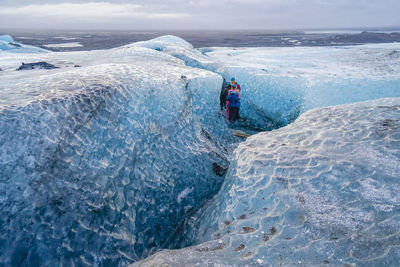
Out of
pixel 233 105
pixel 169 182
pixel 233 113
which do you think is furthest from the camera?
pixel 233 113

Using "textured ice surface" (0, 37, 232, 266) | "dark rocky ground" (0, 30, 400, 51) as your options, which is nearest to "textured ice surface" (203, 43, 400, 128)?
"textured ice surface" (0, 37, 232, 266)

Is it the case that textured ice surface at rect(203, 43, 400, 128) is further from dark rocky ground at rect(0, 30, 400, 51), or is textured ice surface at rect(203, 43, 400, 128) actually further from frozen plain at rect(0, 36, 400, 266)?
dark rocky ground at rect(0, 30, 400, 51)

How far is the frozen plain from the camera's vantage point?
178 centimetres

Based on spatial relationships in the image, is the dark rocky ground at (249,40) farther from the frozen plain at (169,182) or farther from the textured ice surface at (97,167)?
the frozen plain at (169,182)

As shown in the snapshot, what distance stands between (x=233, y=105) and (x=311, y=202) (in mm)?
4121

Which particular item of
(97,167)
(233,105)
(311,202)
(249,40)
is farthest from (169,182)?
(249,40)

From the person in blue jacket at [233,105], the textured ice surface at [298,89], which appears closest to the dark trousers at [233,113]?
the person in blue jacket at [233,105]

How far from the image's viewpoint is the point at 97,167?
91.5 inches

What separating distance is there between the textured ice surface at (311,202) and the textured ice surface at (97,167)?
0.51 metres

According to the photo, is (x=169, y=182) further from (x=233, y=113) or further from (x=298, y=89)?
(x=298, y=89)

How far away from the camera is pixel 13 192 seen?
1899 millimetres

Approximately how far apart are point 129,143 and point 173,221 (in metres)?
0.94

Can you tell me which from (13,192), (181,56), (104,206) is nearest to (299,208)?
(104,206)

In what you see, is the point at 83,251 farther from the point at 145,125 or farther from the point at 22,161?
the point at 145,125
